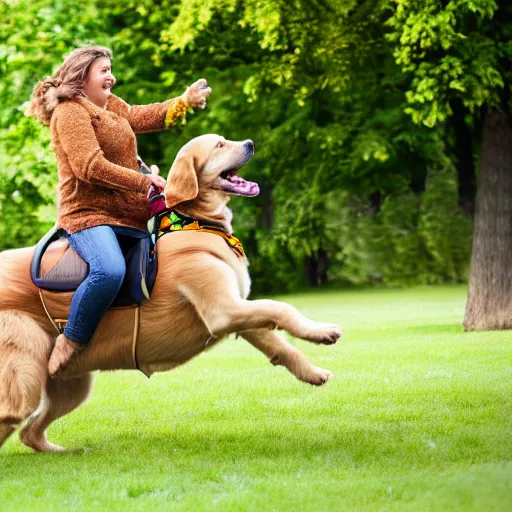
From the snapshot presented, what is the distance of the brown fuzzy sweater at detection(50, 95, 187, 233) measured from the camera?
612 cm

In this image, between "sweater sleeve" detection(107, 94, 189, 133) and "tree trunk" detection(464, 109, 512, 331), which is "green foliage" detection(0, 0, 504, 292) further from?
"sweater sleeve" detection(107, 94, 189, 133)

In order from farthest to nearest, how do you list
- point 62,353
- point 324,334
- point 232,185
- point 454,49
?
point 454,49 < point 232,185 < point 62,353 < point 324,334

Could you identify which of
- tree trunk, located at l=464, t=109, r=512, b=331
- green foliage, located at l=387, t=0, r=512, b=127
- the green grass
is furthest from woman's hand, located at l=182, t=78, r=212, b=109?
tree trunk, located at l=464, t=109, r=512, b=331

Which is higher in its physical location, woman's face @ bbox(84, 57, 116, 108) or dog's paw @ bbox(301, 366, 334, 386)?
woman's face @ bbox(84, 57, 116, 108)

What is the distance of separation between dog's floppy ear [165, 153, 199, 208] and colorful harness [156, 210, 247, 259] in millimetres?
179

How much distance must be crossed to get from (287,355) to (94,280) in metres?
1.33

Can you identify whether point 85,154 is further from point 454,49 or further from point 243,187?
point 454,49

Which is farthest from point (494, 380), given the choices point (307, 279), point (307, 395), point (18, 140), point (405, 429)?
point (307, 279)

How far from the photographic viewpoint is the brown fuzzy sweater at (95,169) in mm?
6125

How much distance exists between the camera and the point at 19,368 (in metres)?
6.17

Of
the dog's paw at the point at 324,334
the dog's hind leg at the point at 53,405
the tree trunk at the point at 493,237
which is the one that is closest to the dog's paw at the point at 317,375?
the dog's paw at the point at 324,334

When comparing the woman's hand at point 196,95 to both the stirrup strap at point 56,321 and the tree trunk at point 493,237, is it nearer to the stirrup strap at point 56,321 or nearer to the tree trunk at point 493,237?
the stirrup strap at point 56,321

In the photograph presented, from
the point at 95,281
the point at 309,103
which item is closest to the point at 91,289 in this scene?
the point at 95,281

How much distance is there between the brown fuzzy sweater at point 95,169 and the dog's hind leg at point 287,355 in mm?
1028
